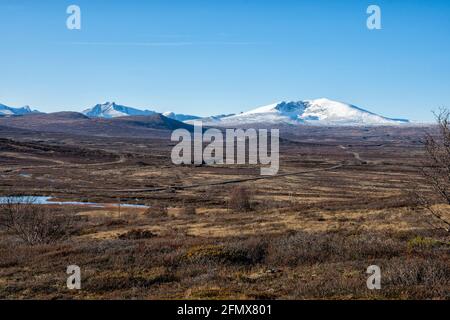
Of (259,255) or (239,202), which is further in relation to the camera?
(239,202)

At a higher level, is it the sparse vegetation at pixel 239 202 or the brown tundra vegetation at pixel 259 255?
the brown tundra vegetation at pixel 259 255

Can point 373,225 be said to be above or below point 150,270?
below

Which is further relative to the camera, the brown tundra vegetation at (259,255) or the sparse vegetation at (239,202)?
the sparse vegetation at (239,202)

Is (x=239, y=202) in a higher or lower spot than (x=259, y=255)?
lower

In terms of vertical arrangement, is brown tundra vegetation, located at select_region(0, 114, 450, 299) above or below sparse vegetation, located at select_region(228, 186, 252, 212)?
above

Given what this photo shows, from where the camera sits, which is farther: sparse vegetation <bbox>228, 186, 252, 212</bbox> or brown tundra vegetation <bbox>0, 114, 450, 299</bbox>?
sparse vegetation <bbox>228, 186, 252, 212</bbox>

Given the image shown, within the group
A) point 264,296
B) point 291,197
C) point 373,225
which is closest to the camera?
point 264,296
